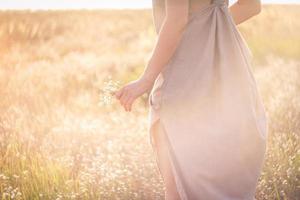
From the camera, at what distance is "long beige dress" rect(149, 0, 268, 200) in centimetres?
234

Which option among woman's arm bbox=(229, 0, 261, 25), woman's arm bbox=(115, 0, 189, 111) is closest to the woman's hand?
woman's arm bbox=(115, 0, 189, 111)

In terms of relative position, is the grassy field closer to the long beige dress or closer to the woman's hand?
the woman's hand

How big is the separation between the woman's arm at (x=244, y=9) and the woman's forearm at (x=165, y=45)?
1.82 ft

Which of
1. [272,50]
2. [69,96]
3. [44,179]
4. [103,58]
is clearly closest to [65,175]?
[44,179]

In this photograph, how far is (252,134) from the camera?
2465 mm

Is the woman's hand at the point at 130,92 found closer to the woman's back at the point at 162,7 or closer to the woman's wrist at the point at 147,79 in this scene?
the woman's wrist at the point at 147,79

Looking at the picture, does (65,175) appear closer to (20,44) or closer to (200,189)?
(200,189)

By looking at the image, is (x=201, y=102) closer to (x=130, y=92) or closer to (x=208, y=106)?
(x=208, y=106)

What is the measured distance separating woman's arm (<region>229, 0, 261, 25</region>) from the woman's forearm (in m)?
0.56

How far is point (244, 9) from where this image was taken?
2.71 m

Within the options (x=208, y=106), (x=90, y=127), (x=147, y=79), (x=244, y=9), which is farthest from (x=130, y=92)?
(x=90, y=127)

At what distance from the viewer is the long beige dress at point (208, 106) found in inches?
92.2

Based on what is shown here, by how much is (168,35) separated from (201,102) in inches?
12.3

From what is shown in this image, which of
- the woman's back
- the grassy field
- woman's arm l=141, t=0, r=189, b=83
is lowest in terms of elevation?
the grassy field
